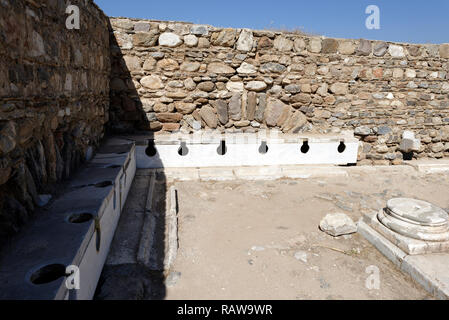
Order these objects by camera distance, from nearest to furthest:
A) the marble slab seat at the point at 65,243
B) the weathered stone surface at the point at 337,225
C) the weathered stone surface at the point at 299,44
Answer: the marble slab seat at the point at 65,243, the weathered stone surface at the point at 337,225, the weathered stone surface at the point at 299,44

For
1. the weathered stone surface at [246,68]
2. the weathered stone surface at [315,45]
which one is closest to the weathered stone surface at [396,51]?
the weathered stone surface at [315,45]

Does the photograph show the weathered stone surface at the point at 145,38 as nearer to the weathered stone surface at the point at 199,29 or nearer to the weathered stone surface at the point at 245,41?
the weathered stone surface at the point at 199,29

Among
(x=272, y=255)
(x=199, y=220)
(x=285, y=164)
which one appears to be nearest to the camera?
(x=272, y=255)

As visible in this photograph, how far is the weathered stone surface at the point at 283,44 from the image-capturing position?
16.2 ft

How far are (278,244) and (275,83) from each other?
3.38 meters

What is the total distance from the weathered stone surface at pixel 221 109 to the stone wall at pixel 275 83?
0.02m

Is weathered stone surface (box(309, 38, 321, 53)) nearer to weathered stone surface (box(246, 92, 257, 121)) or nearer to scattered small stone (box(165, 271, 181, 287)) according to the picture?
weathered stone surface (box(246, 92, 257, 121))

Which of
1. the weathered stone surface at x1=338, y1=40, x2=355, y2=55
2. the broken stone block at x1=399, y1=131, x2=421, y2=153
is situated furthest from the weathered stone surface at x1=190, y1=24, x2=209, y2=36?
the broken stone block at x1=399, y1=131, x2=421, y2=153

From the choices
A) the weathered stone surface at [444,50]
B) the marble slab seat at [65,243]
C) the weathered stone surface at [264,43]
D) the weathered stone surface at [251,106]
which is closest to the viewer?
the marble slab seat at [65,243]

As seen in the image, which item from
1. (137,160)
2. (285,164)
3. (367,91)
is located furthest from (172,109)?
(367,91)
